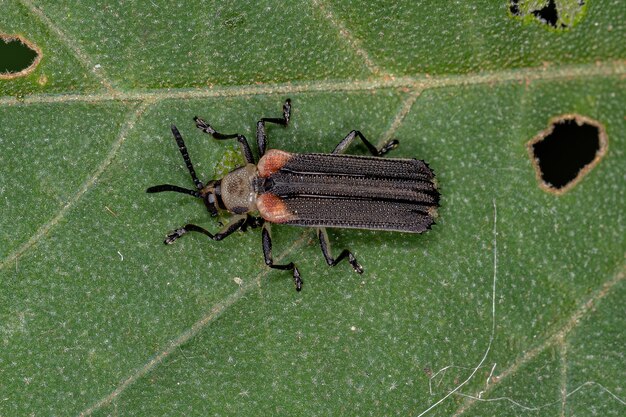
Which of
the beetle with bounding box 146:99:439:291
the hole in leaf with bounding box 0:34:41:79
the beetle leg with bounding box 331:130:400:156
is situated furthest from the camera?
the beetle leg with bounding box 331:130:400:156

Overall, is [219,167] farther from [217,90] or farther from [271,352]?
[271,352]

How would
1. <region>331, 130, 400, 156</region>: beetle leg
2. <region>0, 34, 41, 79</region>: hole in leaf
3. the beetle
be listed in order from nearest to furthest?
<region>0, 34, 41, 79</region>: hole in leaf < the beetle < <region>331, 130, 400, 156</region>: beetle leg

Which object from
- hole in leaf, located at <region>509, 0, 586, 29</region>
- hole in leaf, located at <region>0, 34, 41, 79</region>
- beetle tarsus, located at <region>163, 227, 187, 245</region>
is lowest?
beetle tarsus, located at <region>163, 227, 187, 245</region>

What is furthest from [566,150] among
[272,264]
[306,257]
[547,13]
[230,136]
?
[230,136]

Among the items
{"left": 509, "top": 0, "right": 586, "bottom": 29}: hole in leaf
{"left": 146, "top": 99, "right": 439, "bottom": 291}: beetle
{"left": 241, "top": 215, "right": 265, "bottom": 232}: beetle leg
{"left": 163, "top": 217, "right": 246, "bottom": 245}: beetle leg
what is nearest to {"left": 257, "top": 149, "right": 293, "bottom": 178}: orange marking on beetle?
{"left": 146, "top": 99, "right": 439, "bottom": 291}: beetle

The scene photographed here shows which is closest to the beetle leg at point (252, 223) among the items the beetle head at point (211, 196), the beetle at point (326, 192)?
the beetle at point (326, 192)

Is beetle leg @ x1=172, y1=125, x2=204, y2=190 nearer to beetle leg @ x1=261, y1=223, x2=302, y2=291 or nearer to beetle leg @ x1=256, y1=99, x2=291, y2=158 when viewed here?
beetle leg @ x1=256, y1=99, x2=291, y2=158

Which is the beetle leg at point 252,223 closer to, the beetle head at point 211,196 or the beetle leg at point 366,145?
the beetle head at point 211,196
